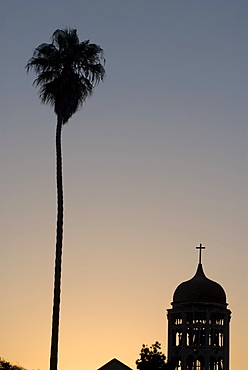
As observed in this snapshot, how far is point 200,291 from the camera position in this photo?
389 feet

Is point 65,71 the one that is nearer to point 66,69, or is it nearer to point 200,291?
point 66,69

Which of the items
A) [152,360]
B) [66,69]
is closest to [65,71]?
[66,69]

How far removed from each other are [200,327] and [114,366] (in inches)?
464

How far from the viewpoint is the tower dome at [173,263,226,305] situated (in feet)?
388

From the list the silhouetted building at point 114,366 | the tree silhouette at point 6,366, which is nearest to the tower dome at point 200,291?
the silhouetted building at point 114,366

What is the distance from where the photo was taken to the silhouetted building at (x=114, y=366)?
114 meters

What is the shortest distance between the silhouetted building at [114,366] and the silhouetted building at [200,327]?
6787mm

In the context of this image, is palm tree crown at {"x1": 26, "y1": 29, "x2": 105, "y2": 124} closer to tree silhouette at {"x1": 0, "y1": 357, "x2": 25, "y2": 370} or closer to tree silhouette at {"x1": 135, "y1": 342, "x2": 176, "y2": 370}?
tree silhouette at {"x1": 0, "y1": 357, "x2": 25, "y2": 370}

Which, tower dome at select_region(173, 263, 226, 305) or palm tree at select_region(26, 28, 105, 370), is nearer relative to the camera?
palm tree at select_region(26, 28, 105, 370)

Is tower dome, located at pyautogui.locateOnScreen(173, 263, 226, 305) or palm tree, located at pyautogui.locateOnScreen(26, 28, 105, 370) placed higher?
tower dome, located at pyautogui.locateOnScreen(173, 263, 226, 305)

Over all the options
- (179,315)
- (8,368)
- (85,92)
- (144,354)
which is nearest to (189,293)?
(179,315)


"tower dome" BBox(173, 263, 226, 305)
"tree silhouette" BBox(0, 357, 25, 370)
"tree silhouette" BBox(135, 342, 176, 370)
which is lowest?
"tree silhouette" BBox(0, 357, 25, 370)

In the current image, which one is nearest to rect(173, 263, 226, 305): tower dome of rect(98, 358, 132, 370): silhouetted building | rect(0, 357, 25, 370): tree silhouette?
rect(98, 358, 132, 370): silhouetted building

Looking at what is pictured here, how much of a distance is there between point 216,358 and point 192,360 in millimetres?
2962
